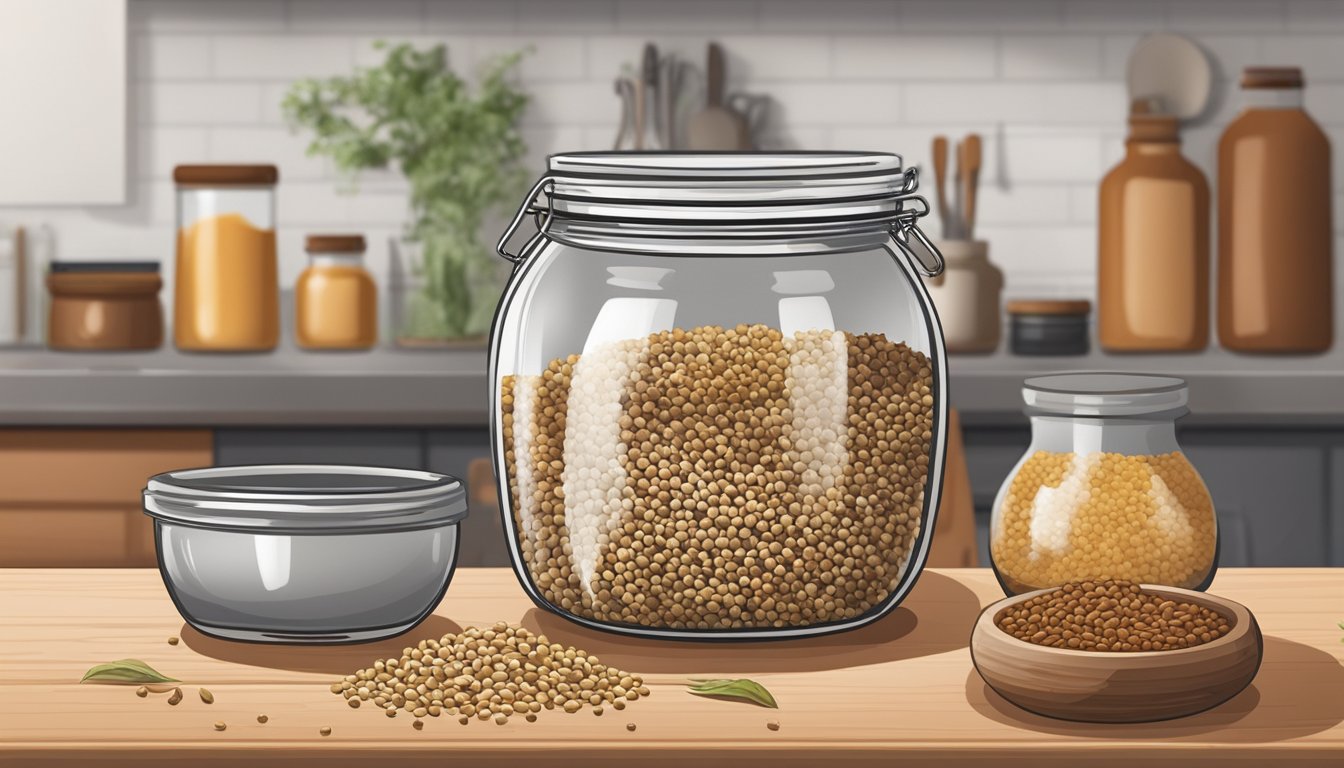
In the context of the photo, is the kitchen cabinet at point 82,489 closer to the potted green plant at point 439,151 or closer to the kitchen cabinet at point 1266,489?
the potted green plant at point 439,151

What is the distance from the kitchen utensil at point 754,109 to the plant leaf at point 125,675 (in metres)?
2.43

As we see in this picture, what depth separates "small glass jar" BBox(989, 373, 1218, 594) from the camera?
2.91 feet

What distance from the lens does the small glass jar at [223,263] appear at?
2.73 meters

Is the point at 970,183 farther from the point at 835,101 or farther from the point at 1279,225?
the point at 1279,225

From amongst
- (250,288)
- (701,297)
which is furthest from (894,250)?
(250,288)

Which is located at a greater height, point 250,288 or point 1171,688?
point 250,288

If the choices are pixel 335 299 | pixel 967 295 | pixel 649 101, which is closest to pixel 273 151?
pixel 335 299

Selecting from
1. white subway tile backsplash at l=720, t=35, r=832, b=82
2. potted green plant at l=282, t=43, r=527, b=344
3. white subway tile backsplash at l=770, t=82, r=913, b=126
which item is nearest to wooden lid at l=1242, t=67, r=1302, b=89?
white subway tile backsplash at l=770, t=82, r=913, b=126

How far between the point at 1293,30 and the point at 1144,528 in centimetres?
254

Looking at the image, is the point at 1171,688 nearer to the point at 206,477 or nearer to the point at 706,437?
the point at 706,437

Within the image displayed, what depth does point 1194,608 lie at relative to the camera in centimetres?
75

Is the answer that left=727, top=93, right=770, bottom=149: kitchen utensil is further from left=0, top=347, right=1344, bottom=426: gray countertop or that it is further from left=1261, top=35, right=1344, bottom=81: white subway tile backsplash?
left=1261, top=35, right=1344, bottom=81: white subway tile backsplash

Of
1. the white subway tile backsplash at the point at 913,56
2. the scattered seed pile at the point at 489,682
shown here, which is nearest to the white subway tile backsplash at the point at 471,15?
the white subway tile backsplash at the point at 913,56

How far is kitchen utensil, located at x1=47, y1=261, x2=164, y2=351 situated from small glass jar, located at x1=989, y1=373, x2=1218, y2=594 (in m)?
2.24
